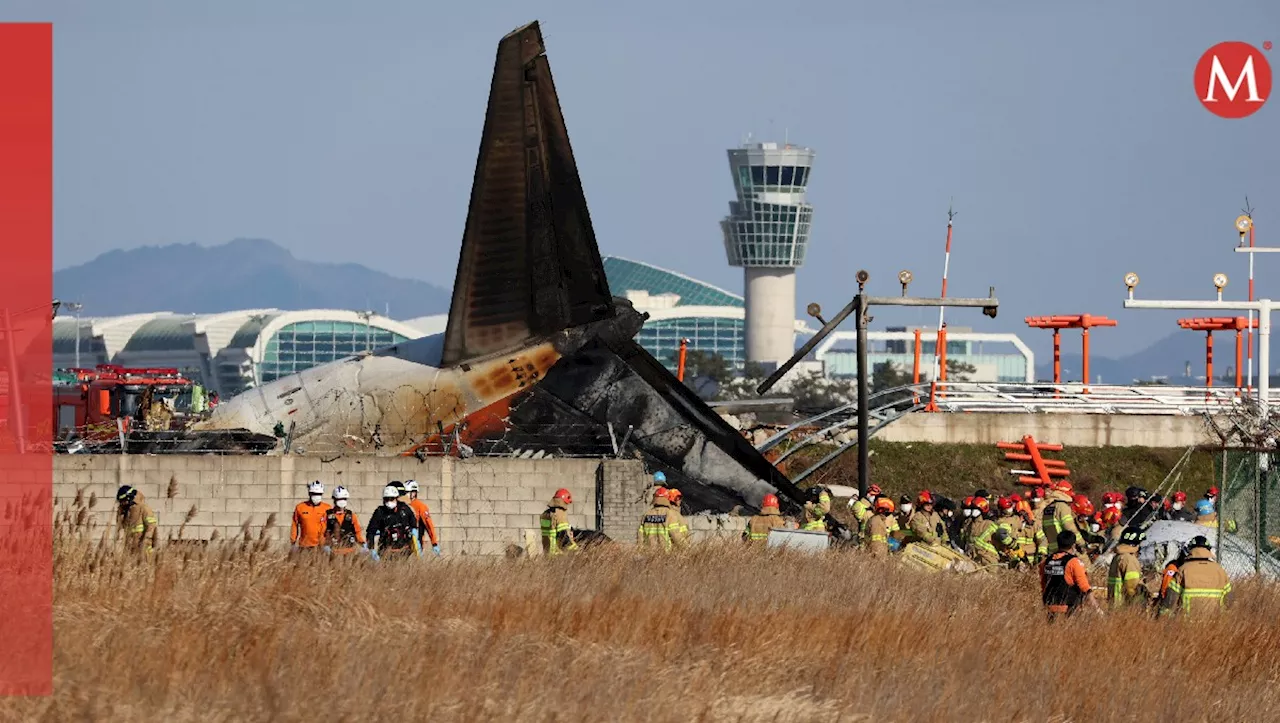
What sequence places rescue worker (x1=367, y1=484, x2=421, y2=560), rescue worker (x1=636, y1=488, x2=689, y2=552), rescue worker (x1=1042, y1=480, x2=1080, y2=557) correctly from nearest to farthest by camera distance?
rescue worker (x1=367, y1=484, x2=421, y2=560)
rescue worker (x1=636, y1=488, x2=689, y2=552)
rescue worker (x1=1042, y1=480, x2=1080, y2=557)

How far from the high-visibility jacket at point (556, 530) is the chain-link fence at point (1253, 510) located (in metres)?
9.31

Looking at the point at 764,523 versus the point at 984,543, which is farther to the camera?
the point at 764,523

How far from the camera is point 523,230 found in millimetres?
31984

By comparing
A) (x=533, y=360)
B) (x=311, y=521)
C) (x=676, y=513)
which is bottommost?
(x=676, y=513)

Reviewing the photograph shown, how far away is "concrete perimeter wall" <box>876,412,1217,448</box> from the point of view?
4719 cm

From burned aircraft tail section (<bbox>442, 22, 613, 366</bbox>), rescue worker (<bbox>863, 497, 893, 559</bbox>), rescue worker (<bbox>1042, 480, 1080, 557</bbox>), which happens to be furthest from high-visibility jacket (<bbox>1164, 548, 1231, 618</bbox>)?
burned aircraft tail section (<bbox>442, 22, 613, 366</bbox>)

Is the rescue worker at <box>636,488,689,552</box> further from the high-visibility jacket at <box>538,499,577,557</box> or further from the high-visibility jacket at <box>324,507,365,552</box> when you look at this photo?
the high-visibility jacket at <box>324,507,365,552</box>

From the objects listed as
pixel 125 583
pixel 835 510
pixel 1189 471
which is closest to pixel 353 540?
pixel 125 583

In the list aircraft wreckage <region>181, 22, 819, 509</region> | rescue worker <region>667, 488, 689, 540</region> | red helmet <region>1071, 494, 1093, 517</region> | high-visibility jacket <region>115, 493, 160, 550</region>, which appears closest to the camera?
high-visibility jacket <region>115, 493, 160, 550</region>

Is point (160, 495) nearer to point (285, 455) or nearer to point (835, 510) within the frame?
point (285, 455)

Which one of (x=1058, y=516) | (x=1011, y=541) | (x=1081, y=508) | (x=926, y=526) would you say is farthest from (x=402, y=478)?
(x=1081, y=508)

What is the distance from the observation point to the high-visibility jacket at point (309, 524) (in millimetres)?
22750

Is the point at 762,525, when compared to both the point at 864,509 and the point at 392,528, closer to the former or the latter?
the point at 864,509

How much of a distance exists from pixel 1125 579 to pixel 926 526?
24.2ft
